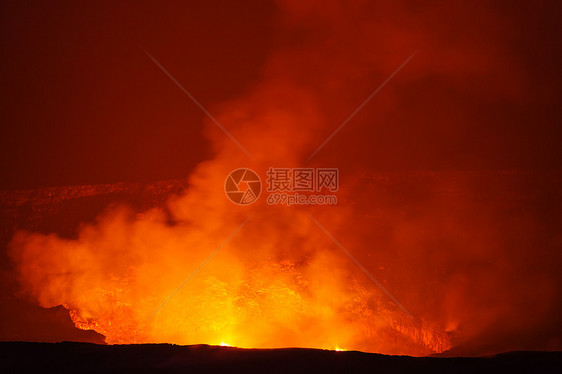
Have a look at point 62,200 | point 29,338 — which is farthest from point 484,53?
point 29,338

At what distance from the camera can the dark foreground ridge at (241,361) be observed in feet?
7.95

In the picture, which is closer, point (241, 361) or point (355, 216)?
point (241, 361)

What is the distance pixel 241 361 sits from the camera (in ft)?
8.27

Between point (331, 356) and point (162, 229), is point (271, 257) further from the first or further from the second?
point (331, 356)

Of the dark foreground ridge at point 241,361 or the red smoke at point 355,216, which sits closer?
the dark foreground ridge at point 241,361

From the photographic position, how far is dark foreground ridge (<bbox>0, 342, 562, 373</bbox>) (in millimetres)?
2422

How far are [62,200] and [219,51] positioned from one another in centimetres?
314

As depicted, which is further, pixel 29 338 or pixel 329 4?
pixel 329 4

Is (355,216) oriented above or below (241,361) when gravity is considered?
above

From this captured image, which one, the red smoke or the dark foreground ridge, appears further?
the red smoke

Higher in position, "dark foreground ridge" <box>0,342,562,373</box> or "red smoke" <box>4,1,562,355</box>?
"red smoke" <box>4,1,562,355</box>

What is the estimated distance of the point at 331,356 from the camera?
2.58 metres

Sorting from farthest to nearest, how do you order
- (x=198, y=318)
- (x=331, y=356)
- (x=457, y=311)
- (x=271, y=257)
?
(x=271, y=257) → (x=198, y=318) → (x=457, y=311) → (x=331, y=356)

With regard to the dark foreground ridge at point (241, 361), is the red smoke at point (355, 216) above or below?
above
